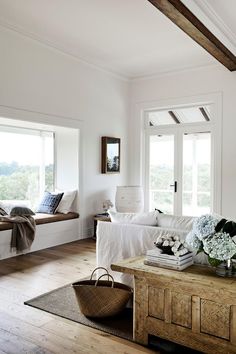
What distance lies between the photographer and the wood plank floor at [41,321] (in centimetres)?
227

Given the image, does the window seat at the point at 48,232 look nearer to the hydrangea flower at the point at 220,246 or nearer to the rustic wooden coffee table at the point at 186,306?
the rustic wooden coffee table at the point at 186,306

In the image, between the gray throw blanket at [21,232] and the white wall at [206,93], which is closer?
the gray throw blanket at [21,232]

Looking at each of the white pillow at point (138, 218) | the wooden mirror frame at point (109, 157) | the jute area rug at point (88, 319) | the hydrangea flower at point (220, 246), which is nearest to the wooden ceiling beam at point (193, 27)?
the white pillow at point (138, 218)

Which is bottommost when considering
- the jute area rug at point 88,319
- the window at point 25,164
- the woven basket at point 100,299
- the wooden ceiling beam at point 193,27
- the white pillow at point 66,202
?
the jute area rug at point 88,319

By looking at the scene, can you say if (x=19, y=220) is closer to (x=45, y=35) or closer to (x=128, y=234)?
(x=128, y=234)

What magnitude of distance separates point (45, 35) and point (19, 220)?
2672mm

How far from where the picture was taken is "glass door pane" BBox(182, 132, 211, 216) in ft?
20.2

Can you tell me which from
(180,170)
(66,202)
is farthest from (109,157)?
(180,170)

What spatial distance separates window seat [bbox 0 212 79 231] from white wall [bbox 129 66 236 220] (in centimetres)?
189

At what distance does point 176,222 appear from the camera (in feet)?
9.62

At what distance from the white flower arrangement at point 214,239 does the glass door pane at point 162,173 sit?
4.39 m

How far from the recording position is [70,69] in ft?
18.2

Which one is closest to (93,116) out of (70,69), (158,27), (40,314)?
(70,69)

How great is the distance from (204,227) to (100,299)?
1.07 m
